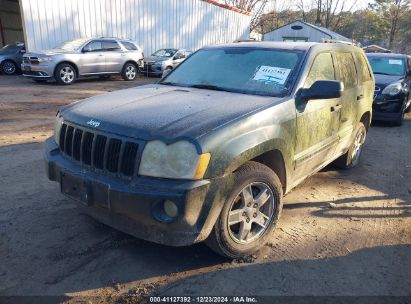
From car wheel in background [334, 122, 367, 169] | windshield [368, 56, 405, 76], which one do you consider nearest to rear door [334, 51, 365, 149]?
car wheel in background [334, 122, 367, 169]

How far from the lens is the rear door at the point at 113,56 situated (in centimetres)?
1470

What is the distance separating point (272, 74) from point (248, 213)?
1.44 meters

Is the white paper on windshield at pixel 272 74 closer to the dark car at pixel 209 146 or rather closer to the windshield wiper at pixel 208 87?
the dark car at pixel 209 146

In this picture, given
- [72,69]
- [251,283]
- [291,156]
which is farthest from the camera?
[72,69]

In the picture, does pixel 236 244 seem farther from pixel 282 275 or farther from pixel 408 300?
pixel 408 300

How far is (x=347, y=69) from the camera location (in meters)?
4.66

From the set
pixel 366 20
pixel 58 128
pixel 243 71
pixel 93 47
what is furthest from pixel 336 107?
pixel 366 20

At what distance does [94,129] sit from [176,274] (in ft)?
4.31

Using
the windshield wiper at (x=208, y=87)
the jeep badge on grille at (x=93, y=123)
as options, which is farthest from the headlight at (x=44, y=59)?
the jeep badge on grille at (x=93, y=123)

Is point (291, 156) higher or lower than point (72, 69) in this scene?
higher

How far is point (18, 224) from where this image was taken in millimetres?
3570

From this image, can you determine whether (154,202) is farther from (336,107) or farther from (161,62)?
(161,62)

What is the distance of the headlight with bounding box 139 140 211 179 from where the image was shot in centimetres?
255

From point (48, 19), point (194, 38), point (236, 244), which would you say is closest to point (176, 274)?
point (236, 244)
